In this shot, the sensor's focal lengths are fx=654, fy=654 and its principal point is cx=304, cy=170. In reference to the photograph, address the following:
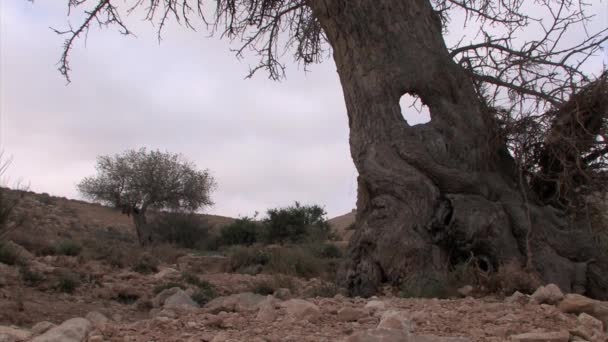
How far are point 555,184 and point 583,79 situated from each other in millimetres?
1231

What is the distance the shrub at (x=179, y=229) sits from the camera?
33.5 metres

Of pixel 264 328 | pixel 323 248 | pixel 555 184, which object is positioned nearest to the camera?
pixel 264 328

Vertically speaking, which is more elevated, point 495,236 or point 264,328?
point 495,236

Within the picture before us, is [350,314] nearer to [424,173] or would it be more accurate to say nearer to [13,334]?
[13,334]

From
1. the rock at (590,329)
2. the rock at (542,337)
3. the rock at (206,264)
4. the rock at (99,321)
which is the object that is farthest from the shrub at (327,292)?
the rock at (206,264)

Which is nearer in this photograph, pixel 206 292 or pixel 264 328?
pixel 264 328

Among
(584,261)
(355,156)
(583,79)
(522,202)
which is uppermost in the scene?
(583,79)

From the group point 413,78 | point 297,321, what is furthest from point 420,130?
point 297,321

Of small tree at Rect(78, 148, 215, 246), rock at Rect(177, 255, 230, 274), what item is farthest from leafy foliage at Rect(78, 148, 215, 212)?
rock at Rect(177, 255, 230, 274)

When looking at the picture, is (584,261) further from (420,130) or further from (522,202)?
(420,130)

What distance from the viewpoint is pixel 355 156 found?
7270mm

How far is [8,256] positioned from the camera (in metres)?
10.7

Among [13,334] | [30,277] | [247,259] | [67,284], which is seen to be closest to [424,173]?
[13,334]

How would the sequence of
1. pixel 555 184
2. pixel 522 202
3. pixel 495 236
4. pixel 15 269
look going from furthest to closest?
pixel 15 269
pixel 555 184
pixel 522 202
pixel 495 236
